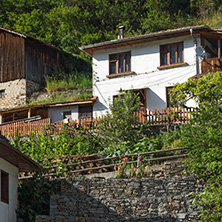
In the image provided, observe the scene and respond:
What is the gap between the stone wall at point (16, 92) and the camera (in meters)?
32.7

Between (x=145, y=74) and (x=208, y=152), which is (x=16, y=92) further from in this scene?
(x=208, y=152)

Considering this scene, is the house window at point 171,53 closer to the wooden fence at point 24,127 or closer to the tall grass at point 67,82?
the tall grass at point 67,82

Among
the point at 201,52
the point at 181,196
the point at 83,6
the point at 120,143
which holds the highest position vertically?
the point at 83,6

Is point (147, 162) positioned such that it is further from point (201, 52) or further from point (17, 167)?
point (201, 52)

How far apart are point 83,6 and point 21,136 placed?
22718 millimetres

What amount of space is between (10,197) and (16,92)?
16718mm

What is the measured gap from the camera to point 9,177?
17.0 meters

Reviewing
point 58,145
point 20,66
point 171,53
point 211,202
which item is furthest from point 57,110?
point 211,202

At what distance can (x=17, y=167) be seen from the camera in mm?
17938

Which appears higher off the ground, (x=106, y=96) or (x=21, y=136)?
(x=106, y=96)

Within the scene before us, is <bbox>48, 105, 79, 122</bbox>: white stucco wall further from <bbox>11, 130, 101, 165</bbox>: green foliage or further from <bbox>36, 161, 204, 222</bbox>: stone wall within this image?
<bbox>36, 161, 204, 222</bbox>: stone wall

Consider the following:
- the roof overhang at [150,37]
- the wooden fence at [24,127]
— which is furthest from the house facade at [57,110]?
the roof overhang at [150,37]

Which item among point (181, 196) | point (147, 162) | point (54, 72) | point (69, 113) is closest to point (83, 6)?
point (54, 72)

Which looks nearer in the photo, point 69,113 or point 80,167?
point 80,167
